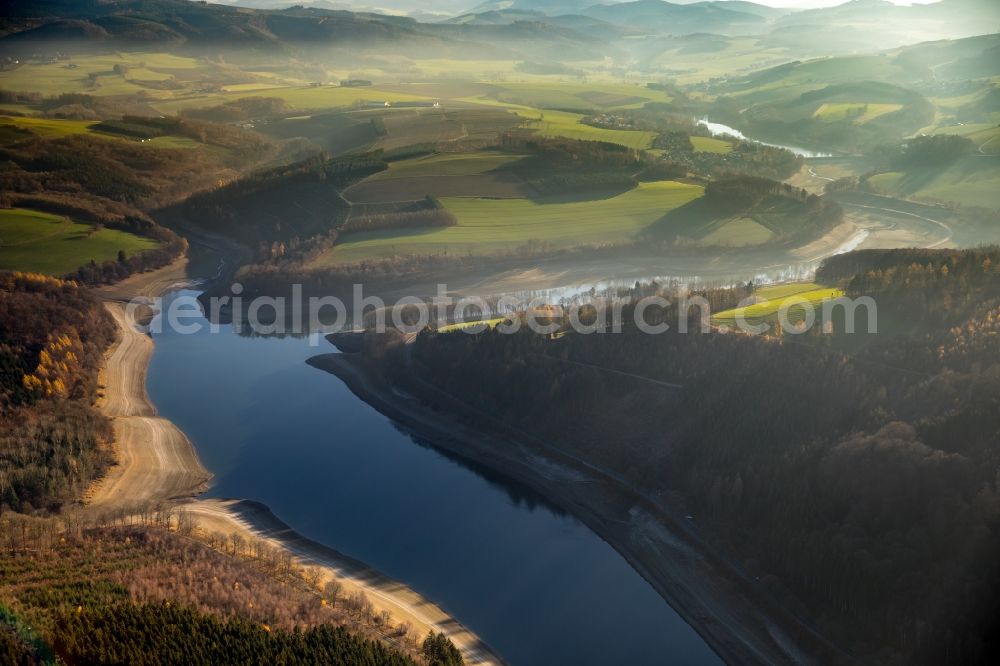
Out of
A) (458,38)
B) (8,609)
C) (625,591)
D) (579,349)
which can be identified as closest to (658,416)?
(579,349)

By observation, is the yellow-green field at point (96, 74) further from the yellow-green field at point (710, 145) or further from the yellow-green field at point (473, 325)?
the yellow-green field at point (473, 325)

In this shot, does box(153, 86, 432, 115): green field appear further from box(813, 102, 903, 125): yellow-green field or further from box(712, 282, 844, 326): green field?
box(712, 282, 844, 326): green field

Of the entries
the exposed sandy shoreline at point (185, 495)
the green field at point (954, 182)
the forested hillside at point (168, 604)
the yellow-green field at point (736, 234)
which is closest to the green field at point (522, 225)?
the yellow-green field at point (736, 234)

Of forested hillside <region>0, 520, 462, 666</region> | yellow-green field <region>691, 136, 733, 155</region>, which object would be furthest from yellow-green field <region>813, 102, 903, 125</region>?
forested hillside <region>0, 520, 462, 666</region>

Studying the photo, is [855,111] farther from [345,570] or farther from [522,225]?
[345,570]

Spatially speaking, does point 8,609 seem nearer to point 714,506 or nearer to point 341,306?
point 714,506
